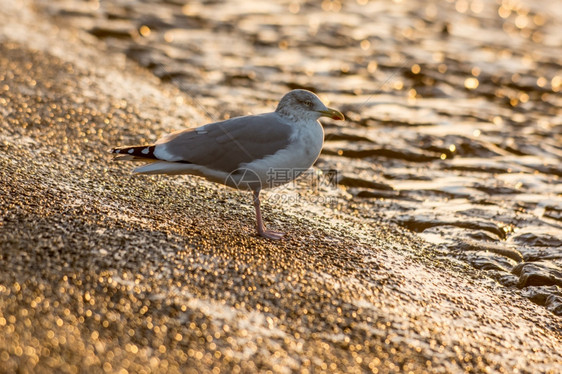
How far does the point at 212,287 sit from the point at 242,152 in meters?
1.28

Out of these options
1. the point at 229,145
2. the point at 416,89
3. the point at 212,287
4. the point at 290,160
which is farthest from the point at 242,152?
the point at 416,89

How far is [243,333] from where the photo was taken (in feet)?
12.3

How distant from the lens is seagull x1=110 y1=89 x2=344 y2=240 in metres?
5.07

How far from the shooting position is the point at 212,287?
13.7 ft

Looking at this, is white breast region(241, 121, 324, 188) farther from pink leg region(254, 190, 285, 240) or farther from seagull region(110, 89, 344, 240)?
pink leg region(254, 190, 285, 240)

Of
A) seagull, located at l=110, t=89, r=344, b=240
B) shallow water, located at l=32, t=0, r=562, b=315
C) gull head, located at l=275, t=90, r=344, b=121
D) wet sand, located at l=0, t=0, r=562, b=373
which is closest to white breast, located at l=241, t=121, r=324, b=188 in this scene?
seagull, located at l=110, t=89, r=344, b=240

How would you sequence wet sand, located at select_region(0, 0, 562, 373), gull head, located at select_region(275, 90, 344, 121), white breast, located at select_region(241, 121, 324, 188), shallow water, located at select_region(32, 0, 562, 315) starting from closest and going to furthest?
wet sand, located at select_region(0, 0, 562, 373), white breast, located at select_region(241, 121, 324, 188), gull head, located at select_region(275, 90, 344, 121), shallow water, located at select_region(32, 0, 562, 315)

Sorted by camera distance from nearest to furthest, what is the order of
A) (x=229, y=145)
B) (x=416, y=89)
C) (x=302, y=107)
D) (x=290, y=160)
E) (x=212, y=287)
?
(x=212, y=287) < (x=290, y=160) < (x=229, y=145) < (x=302, y=107) < (x=416, y=89)

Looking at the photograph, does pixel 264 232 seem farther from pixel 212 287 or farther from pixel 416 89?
pixel 416 89

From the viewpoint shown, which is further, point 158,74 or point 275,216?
point 158,74

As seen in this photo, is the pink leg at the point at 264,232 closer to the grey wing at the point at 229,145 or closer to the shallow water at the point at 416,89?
the grey wing at the point at 229,145

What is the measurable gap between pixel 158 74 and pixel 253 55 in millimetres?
1751

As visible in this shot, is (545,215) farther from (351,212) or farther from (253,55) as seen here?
(253,55)

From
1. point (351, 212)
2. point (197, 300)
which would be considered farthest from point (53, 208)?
point (351, 212)
